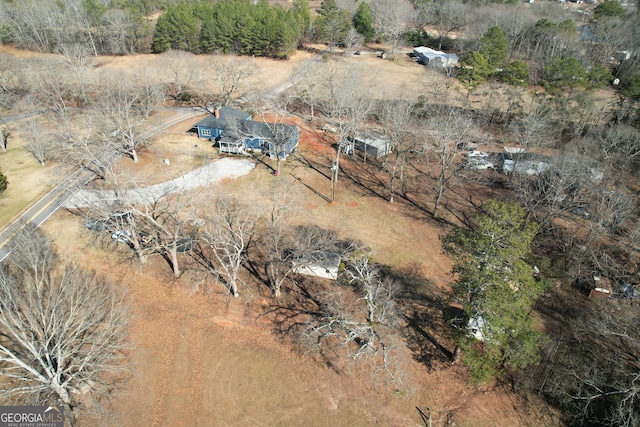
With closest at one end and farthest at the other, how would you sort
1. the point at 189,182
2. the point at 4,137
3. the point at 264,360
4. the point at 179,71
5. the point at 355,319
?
the point at 264,360
the point at 355,319
the point at 189,182
the point at 4,137
the point at 179,71

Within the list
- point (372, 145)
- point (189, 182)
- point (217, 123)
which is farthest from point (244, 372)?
point (217, 123)

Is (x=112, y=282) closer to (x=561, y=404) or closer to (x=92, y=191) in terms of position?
(x=92, y=191)

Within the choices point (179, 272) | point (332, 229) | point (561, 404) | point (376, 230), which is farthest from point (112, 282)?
point (561, 404)

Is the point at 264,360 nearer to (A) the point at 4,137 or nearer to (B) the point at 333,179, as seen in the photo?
(B) the point at 333,179

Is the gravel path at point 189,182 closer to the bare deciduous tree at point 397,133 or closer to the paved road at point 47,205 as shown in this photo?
the paved road at point 47,205

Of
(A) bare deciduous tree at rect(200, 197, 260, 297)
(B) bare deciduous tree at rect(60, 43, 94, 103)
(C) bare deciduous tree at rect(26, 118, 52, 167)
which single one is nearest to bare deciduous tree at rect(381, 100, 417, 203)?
(A) bare deciduous tree at rect(200, 197, 260, 297)
